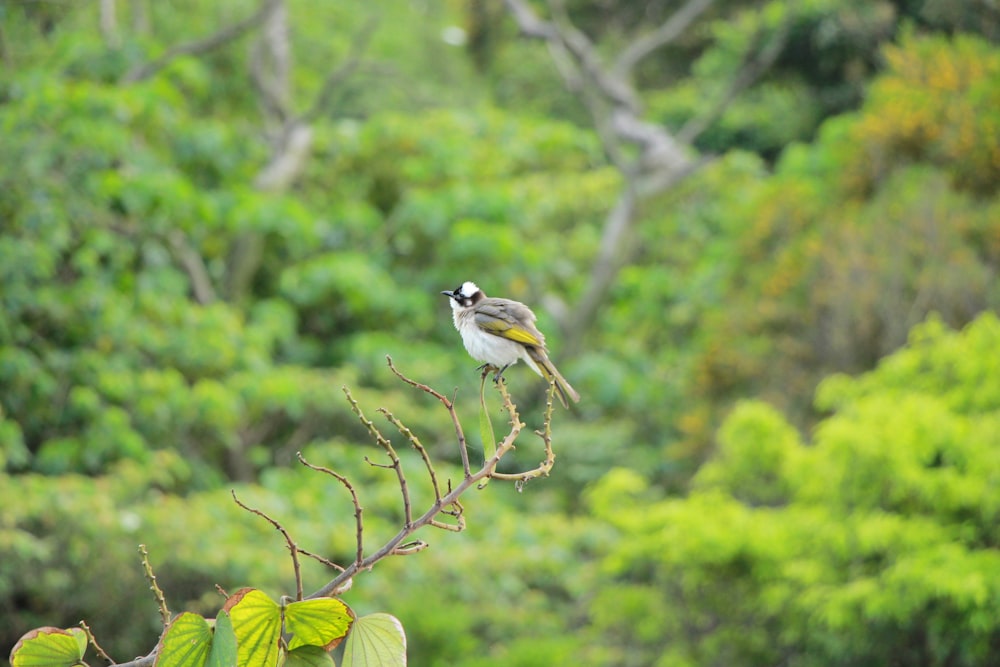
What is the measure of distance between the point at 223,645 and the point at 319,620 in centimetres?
10

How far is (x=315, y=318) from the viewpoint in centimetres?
1107

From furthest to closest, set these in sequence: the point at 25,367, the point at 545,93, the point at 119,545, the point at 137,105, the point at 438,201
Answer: the point at 545,93 → the point at 438,201 → the point at 137,105 → the point at 25,367 → the point at 119,545

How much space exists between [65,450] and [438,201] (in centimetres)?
418

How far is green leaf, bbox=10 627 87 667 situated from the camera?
1231 millimetres

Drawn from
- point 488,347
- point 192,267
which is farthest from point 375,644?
point 192,267

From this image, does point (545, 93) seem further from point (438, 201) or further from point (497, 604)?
point (497, 604)

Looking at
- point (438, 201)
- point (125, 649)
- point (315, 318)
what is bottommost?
point (125, 649)

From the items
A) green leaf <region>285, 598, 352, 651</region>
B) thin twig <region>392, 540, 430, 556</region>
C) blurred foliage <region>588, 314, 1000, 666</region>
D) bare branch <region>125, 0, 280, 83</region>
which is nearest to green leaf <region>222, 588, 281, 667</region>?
green leaf <region>285, 598, 352, 651</region>

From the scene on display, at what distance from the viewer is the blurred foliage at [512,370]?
656cm

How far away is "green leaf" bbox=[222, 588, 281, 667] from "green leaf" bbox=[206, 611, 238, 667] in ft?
0.07

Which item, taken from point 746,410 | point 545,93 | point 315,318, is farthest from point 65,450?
point 545,93

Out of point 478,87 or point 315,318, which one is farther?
point 478,87

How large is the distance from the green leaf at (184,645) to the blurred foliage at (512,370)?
3170mm

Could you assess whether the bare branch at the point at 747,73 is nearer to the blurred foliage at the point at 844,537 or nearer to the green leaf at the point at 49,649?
the blurred foliage at the point at 844,537
